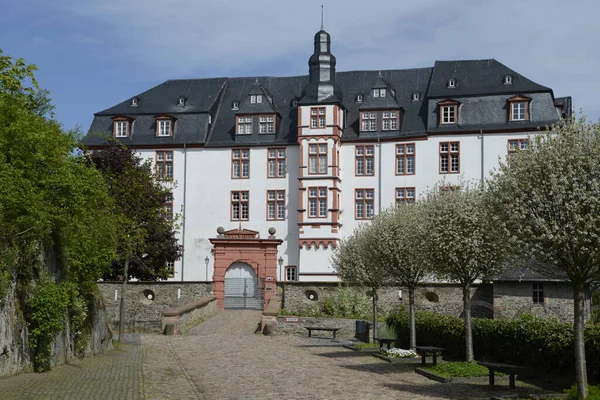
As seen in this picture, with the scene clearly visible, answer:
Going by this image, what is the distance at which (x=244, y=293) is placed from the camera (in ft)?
149

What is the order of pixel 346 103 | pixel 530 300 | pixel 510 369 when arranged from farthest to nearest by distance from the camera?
pixel 346 103 < pixel 530 300 < pixel 510 369

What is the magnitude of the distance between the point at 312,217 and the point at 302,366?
27805 mm

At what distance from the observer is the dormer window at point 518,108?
46500mm

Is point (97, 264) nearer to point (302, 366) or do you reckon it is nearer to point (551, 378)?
point (302, 366)

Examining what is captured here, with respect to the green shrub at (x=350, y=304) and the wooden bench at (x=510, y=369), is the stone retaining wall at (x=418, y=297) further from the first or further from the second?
the wooden bench at (x=510, y=369)

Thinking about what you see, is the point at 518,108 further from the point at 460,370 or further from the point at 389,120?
the point at 460,370

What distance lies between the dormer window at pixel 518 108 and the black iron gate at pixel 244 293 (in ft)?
55.7

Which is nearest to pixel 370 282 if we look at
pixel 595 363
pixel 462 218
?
pixel 462 218

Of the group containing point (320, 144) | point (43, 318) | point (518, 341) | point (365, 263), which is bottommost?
point (518, 341)

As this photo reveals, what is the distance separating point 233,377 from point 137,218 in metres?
17.2

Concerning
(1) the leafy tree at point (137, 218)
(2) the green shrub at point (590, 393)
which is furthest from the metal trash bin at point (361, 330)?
(2) the green shrub at point (590, 393)

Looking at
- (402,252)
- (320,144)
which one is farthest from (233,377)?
(320,144)

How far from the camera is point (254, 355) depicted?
23312 mm

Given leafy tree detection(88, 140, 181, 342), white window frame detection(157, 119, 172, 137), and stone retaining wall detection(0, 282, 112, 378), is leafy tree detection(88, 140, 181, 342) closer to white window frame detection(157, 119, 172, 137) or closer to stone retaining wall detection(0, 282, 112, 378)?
stone retaining wall detection(0, 282, 112, 378)
